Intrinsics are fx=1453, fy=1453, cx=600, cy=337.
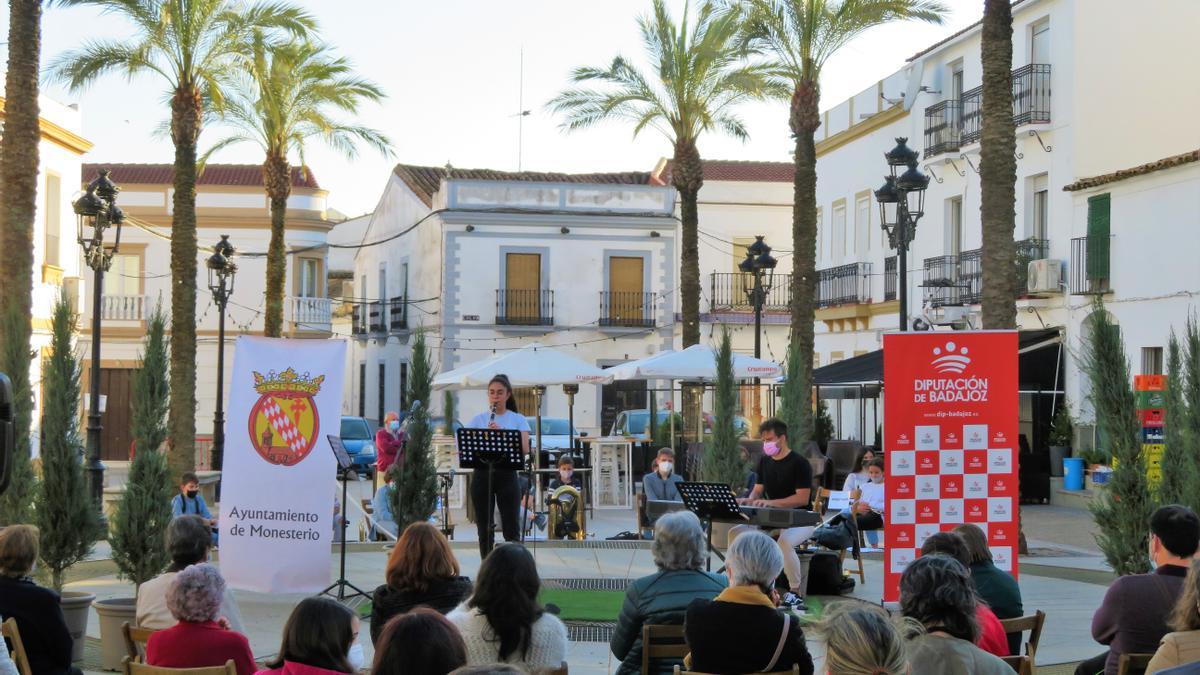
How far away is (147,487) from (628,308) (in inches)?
1308

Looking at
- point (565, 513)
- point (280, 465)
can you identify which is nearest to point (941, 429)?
point (280, 465)

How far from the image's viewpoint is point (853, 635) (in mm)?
4477

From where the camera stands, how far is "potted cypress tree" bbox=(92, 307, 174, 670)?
1062 cm

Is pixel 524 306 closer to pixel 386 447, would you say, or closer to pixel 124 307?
pixel 124 307

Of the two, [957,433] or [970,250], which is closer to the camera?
[957,433]

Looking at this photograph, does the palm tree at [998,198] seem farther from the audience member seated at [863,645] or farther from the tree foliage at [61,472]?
the audience member seated at [863,645]

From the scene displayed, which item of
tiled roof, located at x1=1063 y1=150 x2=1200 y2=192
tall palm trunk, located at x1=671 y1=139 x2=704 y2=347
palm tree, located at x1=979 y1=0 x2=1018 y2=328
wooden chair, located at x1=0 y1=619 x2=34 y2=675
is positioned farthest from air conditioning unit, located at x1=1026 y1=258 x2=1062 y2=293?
wooden chair, located at x1=0 y1=619 x2=34 y2=675

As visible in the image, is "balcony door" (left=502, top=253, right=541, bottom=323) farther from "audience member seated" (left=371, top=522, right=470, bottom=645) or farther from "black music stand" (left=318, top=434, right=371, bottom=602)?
"audience member seated" (left=371, top=522, right=470, bottom=645)

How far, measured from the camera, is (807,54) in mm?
25797

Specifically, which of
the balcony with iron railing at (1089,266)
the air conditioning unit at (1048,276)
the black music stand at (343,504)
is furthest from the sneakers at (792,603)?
the air conditioning unit at (1048,276)

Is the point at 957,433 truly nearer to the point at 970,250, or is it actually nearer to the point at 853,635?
the point at 853,635

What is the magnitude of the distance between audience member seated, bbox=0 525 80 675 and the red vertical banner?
19.4 ft

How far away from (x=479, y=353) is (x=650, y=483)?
26174 mm

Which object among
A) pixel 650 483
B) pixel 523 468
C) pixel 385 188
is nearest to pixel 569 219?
pixel 385 188
